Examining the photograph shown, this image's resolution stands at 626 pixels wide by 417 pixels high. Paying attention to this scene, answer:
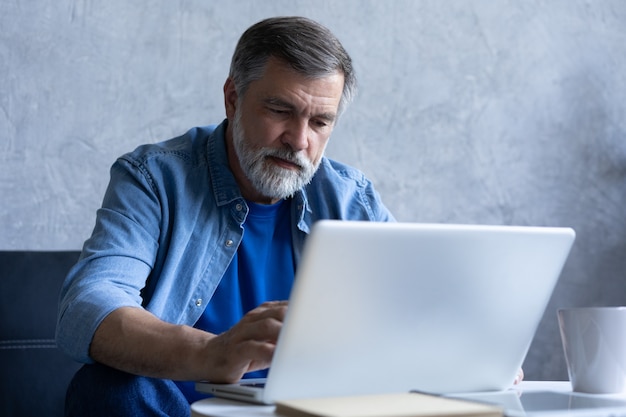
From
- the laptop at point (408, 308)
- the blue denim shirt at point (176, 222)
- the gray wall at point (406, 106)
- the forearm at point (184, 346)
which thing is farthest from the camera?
the gray wall at point (406, 106)

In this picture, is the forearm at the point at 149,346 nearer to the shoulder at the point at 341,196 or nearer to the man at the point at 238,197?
the man at the point at 238,197

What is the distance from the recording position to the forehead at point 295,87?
5.10 ft

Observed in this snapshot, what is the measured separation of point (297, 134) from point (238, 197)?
0.15m

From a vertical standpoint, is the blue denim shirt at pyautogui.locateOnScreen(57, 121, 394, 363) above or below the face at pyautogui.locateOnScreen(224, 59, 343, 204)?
below

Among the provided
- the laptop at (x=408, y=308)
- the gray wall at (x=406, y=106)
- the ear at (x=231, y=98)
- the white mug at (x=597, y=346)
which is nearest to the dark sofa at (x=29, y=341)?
the gray wall at (x=406, y=106)

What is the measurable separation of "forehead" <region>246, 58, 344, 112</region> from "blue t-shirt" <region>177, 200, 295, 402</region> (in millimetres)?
207

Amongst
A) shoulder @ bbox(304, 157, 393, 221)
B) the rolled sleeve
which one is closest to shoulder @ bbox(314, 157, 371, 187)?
shoulder @ bbox(304, 157, 393, 221)

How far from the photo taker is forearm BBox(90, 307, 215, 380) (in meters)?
1.07

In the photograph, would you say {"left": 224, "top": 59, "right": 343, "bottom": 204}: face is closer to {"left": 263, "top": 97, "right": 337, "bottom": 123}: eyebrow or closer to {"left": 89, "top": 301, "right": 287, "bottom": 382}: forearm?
{"left": 263, "top": 97, "right": 337, "bottom": 123}: eyebrow

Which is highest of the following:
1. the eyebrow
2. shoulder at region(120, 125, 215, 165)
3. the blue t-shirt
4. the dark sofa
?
the eyebrow

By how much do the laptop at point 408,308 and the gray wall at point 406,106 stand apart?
3.71ft

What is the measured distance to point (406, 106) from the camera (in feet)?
8.33

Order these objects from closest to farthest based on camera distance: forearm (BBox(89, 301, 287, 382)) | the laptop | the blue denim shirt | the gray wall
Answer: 1. the laptop
2. forearm (BBox(89, 301, 287, 382))
3. the blue denim shirt
4. the gray wall

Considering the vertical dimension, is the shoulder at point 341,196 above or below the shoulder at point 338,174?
below
